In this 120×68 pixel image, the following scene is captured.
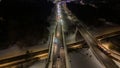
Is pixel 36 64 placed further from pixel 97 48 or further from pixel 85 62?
pixel 97 48

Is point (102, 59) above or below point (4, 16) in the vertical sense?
below

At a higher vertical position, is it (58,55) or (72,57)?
(58,55)

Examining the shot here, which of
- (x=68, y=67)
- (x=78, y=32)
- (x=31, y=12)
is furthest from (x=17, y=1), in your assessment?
(x=68, y=67)

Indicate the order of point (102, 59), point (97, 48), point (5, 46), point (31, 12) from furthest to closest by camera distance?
1. point (31, 12)
2. point (5, 46)
3. point (97, 48)
4. point (102, 59)

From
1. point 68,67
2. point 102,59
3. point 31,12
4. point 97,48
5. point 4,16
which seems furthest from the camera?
point 31,12

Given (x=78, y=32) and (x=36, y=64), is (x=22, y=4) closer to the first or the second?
(x=78, y=32)

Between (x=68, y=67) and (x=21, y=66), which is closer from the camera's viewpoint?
(x=68, y=67)

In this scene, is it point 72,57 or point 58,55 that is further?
point 72,57

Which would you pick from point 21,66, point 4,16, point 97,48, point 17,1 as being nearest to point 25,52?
point 21,66

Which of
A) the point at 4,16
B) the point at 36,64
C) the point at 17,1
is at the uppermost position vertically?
the point at 17,1
